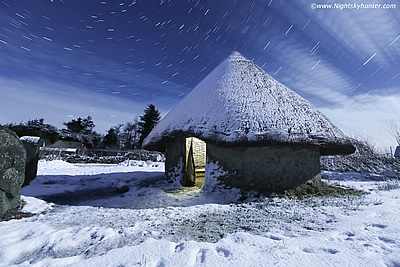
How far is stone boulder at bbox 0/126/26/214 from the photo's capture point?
10.3 ft

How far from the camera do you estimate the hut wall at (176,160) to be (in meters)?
6.05

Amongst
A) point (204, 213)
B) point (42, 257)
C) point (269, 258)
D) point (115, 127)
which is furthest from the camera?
point (115, 127)

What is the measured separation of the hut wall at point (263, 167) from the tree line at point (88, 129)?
23.1 m

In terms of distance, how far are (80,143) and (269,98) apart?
2485cm

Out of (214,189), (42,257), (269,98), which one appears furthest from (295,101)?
(42,257)

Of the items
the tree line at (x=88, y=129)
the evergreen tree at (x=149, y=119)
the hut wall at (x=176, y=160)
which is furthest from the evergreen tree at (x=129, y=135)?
the hut wall at (x=176, y=160)

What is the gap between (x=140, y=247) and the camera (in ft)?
6.63

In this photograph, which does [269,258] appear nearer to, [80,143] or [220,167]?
[220,167]

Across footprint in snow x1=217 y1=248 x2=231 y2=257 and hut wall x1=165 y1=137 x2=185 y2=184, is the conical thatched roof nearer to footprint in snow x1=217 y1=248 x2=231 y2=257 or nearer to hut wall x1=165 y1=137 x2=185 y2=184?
hut wall x1=165 y1=137 x2=185 y2=184

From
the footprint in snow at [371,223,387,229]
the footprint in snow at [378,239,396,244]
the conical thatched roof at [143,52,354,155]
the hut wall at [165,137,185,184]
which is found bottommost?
the footprint in snow at [371,223,387,229]

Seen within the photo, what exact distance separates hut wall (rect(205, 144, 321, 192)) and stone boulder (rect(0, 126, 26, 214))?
396 cm

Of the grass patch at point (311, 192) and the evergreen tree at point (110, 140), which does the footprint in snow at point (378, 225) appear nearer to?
the grass patch at point (311, 192)

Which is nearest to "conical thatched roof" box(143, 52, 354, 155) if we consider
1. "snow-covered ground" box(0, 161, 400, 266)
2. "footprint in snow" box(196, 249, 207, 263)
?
"snow-covered ground" box(0, 161, 400, 266)

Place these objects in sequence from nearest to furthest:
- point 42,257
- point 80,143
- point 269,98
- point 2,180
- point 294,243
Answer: point 42,257 → point 294,243 → point 2,180 → point 269,98 → point 80,143
